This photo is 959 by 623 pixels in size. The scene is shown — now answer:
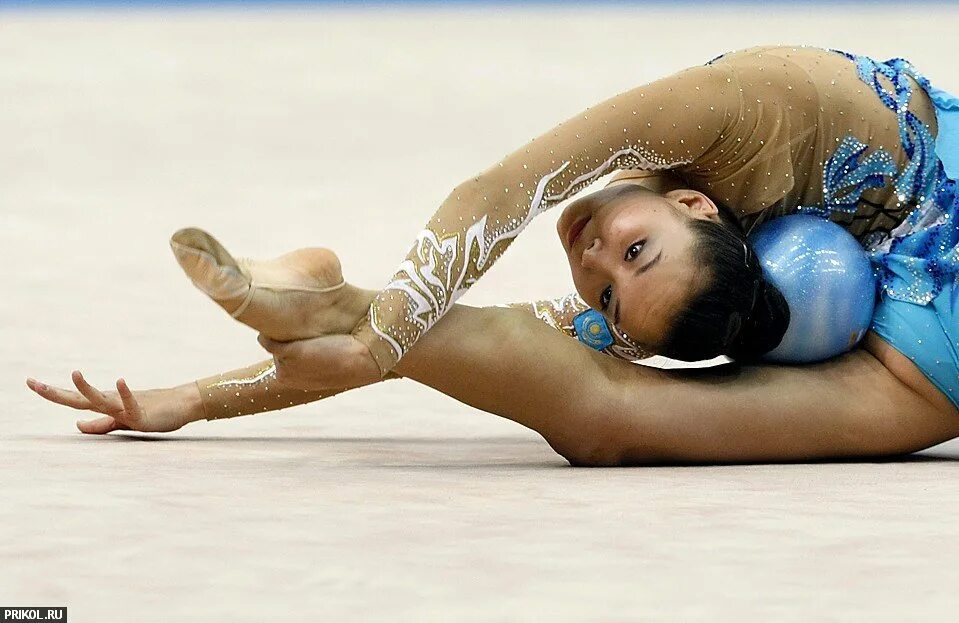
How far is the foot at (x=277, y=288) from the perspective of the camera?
1.64 metres

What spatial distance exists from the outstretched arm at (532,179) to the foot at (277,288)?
0.15ft

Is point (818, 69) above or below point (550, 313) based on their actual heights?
above

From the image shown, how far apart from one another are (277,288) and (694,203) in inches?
24.0

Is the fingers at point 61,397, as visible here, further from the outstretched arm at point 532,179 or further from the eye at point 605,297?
the eye at point 605,297

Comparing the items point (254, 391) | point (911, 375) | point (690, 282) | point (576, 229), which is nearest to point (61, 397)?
point (254, 391)

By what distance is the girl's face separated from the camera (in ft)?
6.21

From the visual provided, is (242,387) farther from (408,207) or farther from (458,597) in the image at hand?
(408,207)

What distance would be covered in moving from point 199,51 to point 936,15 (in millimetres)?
4729

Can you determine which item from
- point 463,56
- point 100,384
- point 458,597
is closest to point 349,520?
point 458,597

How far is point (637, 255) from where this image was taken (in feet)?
6.26

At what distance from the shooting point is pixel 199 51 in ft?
25.5

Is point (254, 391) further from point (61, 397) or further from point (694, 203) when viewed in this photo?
point (694, 203)

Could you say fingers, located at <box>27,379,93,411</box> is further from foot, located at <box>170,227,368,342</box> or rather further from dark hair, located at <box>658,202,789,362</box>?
dark hair, located at <box>658,202,789,362</box>

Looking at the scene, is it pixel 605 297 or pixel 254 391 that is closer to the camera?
pixel 605 297
